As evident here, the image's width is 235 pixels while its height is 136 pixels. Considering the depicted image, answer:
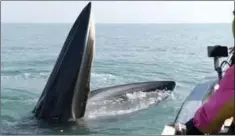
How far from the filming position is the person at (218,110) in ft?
15.8

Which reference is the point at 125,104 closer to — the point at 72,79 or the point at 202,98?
the point at 72,79

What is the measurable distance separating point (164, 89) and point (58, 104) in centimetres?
456

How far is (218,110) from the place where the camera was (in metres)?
4.85

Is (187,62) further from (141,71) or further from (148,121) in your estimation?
(148,121)

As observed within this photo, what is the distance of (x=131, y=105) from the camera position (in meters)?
11.0

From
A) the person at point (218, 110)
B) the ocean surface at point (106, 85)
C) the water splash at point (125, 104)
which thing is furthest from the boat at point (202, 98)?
the water splash at point (125, 104)

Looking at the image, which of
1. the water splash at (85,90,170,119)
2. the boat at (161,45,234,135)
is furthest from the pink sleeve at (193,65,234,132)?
the water splash at (85,90,170,119)

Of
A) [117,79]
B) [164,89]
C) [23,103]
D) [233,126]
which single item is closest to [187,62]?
[117,79]

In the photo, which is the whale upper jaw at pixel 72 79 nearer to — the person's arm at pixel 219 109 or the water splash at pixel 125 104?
the water splash at pixel 125 104

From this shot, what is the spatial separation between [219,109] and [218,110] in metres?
0.02

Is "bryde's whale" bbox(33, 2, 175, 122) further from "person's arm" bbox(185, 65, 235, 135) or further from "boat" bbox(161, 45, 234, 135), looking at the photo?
"person's arm" bbox(185, 65, 235, 135)

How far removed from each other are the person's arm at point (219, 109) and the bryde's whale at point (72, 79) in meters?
4.24

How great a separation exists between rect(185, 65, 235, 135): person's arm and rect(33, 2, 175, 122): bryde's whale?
424cm

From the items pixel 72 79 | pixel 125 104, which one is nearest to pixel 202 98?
pixel 72 79
